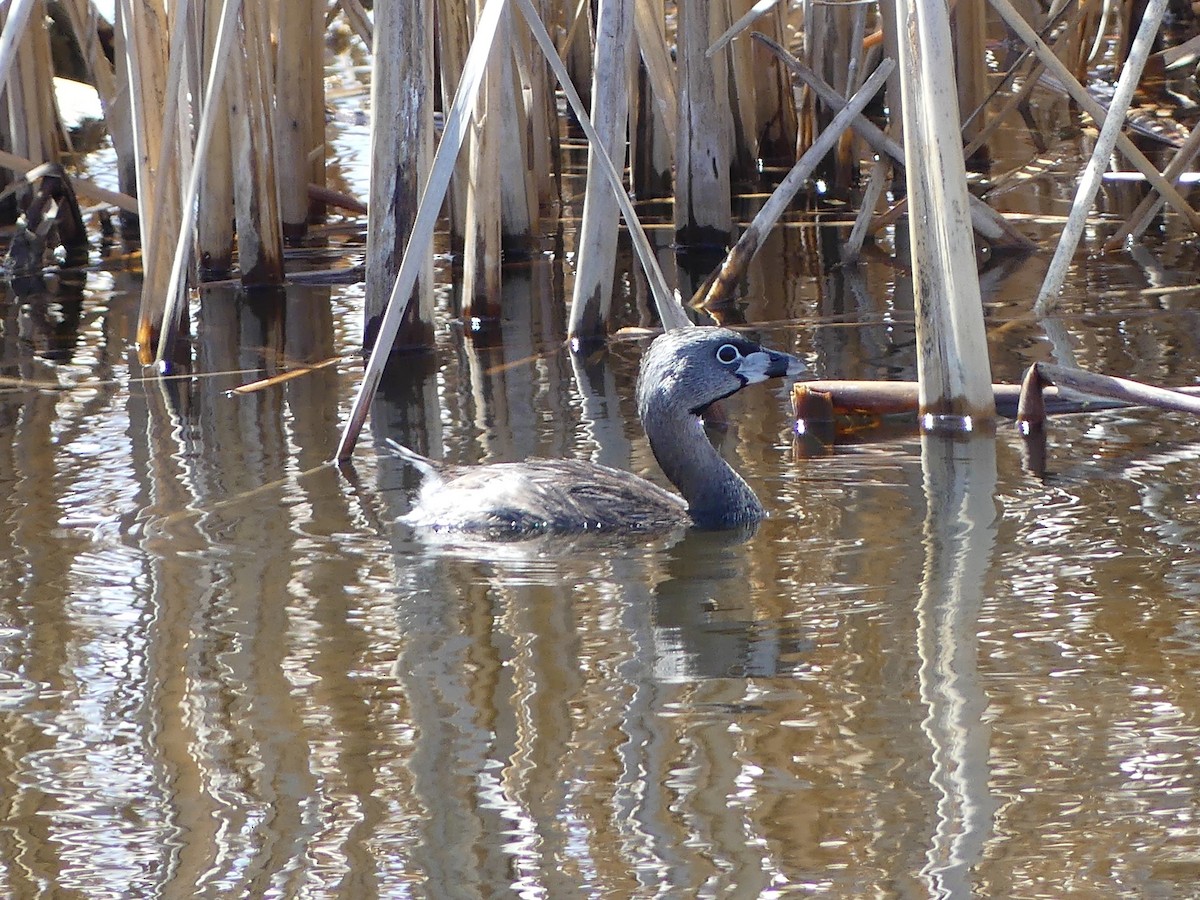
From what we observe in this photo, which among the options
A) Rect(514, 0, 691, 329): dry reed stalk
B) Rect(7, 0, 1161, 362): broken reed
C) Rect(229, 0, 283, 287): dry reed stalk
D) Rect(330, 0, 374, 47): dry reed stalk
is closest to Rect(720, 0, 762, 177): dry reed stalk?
Rect(7, 0, 1161, 362): broken reed

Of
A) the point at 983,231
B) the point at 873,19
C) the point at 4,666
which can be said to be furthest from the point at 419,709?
the point at 873,19

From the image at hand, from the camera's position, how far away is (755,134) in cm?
961

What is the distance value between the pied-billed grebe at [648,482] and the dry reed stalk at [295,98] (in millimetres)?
3496

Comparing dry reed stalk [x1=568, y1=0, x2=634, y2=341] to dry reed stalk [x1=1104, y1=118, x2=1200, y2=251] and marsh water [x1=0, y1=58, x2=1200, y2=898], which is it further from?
dry reed stalk [x1=1104, y1=118, x2=1200, y2=251]

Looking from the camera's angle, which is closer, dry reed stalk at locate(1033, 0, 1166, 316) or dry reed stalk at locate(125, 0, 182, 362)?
dry reed stalk at locate(1033, 0, 1166, 316)

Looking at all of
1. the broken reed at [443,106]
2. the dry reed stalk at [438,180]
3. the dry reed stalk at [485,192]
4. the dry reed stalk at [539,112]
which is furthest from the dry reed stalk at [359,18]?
the dry reed stalk at [438,180]

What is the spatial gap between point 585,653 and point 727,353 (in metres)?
1.70

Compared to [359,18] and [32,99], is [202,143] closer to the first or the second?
[359,18]

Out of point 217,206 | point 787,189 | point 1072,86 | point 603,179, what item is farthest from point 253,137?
point 1072,86

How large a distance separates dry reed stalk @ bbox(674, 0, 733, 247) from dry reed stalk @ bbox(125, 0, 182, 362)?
2353 mm

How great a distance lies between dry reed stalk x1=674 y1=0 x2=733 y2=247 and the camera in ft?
26.1

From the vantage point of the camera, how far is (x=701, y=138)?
815cm

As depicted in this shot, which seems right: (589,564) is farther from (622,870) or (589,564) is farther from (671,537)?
(622,870)

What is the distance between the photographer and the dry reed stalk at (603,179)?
6.31 m
